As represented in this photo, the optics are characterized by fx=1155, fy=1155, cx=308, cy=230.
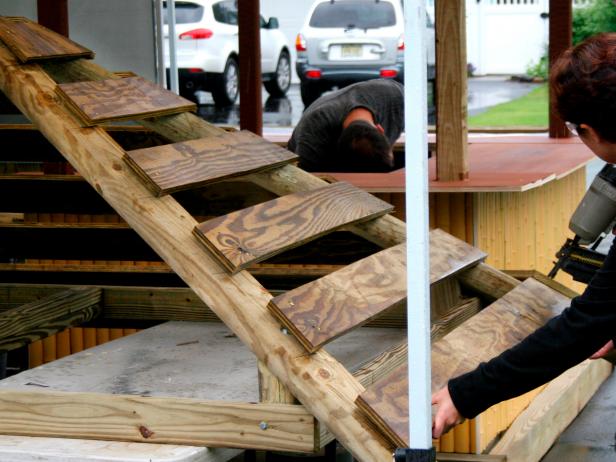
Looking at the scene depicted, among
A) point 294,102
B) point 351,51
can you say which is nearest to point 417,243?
point 351,51

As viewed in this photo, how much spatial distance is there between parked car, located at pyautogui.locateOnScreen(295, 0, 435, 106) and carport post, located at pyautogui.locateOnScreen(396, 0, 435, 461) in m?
Answer: 17.9

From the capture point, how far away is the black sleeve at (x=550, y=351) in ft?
8.59

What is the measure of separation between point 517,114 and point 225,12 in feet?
18.1

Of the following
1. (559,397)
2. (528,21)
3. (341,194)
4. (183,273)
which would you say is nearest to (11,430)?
(183,273)

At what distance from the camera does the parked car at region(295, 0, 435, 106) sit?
20547 mm

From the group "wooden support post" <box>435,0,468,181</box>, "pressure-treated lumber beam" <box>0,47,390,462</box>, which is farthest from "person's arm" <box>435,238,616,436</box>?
"wooden support post" <box>435,0,468,181</box>

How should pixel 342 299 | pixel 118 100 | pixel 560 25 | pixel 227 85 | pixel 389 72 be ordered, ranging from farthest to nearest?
pixel 227 85 < pixel 389 72 < pixel 560 25 < pixel 118 100 < pixel 342 299

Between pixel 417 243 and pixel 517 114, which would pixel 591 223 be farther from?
pixel 517 114

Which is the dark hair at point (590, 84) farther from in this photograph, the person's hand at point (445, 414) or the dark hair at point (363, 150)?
the dark hair at point (363, 150)

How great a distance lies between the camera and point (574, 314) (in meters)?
2.66

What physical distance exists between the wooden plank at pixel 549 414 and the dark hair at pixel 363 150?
4.88 ft

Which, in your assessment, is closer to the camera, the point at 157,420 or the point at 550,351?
the point at 550,351

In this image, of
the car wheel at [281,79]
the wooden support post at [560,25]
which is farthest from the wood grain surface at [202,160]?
the car wheel at [281,79]

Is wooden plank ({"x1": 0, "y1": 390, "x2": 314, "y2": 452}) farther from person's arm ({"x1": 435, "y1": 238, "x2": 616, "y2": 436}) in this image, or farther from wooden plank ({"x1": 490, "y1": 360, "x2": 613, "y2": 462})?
wooden plank ({"x1": 490, "y1": 360, "x2": 613, "y2": 462})
